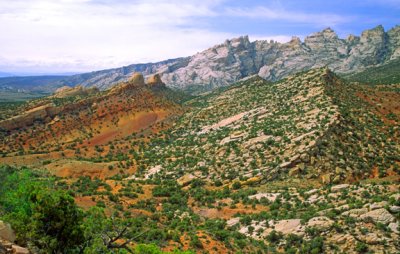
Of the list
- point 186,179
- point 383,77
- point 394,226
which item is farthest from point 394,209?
point 383,77

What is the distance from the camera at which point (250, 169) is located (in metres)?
45.7

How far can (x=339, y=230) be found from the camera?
27312mm

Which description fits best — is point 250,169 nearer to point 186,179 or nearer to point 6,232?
point 186,179

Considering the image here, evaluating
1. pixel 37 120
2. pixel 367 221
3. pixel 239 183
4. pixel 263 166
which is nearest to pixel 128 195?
pixel 239 183

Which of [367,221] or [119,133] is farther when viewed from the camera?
[119,133]

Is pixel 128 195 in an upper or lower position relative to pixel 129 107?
lower

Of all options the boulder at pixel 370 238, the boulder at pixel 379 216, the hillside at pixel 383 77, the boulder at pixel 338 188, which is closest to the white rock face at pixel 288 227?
the boulder at pixel 370 238

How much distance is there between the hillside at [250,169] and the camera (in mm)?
28328

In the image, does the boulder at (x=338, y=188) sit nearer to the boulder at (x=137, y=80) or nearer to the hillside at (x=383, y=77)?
the hillside at (x=383, y=77)

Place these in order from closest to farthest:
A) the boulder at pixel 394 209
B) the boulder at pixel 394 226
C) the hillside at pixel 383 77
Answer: the boulder at pixel 394 226 < the boulder at pixel 394 209 < the hillside at pixel 383 77

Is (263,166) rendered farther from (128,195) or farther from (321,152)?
(128,195)

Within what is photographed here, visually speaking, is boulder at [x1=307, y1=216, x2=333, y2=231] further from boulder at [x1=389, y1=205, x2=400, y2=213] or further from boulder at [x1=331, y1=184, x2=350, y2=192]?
boulder at [x1=331, y1=184, x2=350, y2=192]

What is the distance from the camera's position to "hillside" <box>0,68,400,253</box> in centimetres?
2833

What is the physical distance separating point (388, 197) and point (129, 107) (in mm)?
75405
